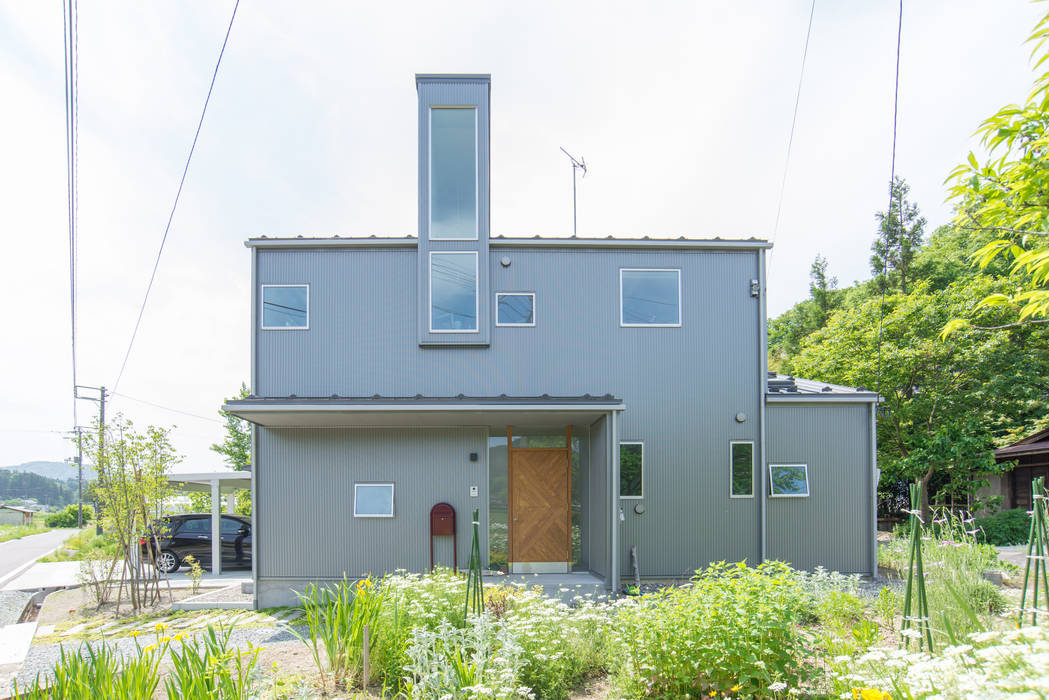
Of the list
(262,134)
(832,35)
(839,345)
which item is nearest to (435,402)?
(262,134)

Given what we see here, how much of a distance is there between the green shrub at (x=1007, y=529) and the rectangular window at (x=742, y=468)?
9971 millimetres

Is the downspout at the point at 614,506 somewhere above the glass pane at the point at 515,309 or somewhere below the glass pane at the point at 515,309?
below

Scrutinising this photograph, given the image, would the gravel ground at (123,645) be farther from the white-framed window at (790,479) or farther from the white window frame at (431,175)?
the white-framed window at (790,479)

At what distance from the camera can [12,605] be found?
33.5 ft

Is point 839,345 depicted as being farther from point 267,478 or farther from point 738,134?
point 267,478

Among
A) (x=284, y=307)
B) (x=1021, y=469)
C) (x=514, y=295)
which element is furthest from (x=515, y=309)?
(x=1021, y=469)

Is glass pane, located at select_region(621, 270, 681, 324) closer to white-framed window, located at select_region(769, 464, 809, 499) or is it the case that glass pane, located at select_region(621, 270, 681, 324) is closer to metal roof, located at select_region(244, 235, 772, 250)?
metal roof, located at select_region(244, 235, 772, 250)

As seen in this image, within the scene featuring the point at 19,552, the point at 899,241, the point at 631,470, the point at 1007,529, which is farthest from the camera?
the point at 899,241

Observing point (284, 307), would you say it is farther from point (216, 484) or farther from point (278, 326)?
point (216, 484)

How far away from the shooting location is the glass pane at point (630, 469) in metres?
9.74

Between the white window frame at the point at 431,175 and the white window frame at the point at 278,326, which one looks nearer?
the white window frame at the point at 278,326

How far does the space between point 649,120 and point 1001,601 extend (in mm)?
6996

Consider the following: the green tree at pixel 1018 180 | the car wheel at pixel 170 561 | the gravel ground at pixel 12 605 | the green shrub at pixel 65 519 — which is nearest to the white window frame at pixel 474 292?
the green tree at pixel 1018 180

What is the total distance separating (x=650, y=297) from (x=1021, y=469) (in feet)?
51.6
